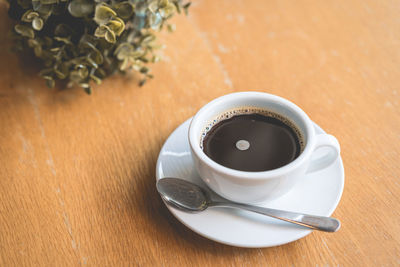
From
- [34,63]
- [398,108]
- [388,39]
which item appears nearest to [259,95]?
[398,108]

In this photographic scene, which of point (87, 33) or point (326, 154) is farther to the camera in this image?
point (87, 33)

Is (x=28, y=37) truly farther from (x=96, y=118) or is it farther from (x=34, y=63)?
(x=96, y=118)

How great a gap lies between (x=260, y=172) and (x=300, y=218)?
0.09 metres

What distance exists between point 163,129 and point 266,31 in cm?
38

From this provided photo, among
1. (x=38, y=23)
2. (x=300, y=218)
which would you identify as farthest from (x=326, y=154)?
(x=38, y=23)

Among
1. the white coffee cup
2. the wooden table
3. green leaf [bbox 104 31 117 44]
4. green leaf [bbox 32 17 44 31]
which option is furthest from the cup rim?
green leaf [bbox 32 17 44 31]

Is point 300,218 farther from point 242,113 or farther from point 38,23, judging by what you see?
point 38,23

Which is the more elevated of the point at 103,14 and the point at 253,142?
the point at 103,14

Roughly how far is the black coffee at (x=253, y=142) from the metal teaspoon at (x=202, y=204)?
58 mm

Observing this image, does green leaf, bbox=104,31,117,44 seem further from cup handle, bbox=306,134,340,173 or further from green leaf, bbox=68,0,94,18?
cup handle, bbox=306,134,340,173

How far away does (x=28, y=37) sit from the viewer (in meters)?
0.82

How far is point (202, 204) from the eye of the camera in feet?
1.92

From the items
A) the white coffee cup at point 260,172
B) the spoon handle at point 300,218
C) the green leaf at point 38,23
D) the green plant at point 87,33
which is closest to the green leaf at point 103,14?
the green plant at point 87,33

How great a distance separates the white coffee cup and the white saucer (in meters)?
0.02
